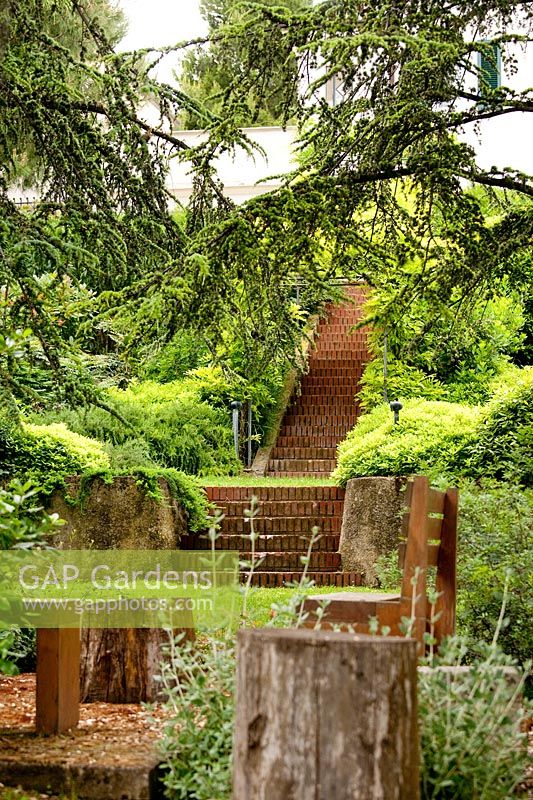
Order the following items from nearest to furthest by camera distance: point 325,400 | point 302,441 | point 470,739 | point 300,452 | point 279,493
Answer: point 470,739 → point 279,493 → point 300,452 → point 302,441 → point 325,400

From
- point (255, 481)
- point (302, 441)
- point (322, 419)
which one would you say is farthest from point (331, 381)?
point (255, 481)

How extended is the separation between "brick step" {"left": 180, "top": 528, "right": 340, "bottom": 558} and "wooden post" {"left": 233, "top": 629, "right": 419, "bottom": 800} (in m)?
7.44

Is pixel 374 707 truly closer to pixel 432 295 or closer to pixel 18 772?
pixel 18 772

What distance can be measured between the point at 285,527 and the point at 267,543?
304 millimetres

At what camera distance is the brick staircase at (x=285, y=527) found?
10742 mm

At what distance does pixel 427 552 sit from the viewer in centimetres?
452

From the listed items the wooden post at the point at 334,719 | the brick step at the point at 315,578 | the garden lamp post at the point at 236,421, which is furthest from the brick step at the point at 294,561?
the wooden post at the point at 334,719

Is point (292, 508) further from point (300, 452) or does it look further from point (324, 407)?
point (324, 407)

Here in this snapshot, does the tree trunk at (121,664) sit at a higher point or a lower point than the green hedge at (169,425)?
lower

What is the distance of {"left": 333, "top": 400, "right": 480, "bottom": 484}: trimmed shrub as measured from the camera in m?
10.8

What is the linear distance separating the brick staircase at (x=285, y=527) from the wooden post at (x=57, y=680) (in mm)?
5285

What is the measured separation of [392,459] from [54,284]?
4797 mm

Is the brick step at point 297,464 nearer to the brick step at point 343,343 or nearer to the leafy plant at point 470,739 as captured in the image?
the brick step at point 343,343

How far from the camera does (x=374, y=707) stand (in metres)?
3.26
